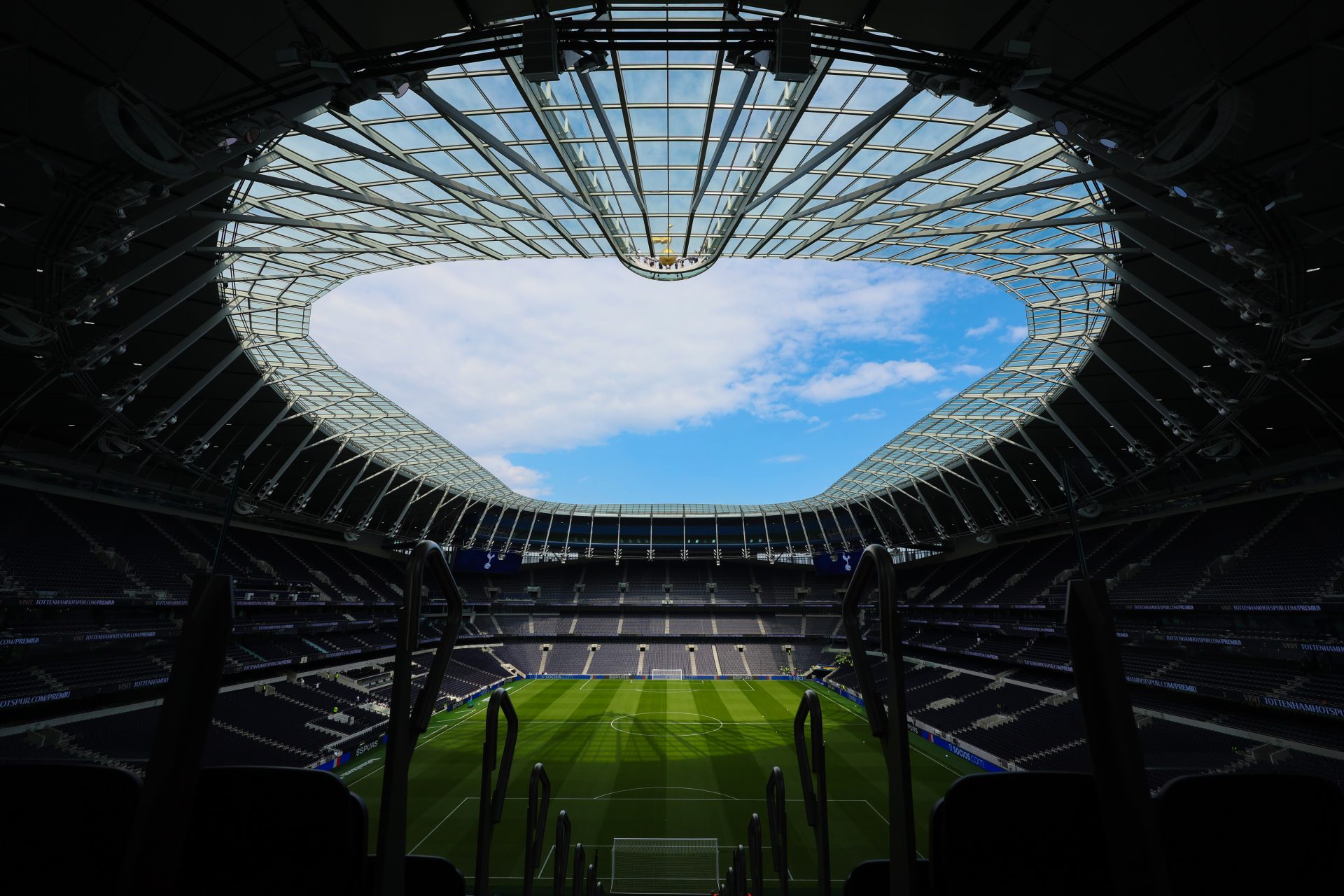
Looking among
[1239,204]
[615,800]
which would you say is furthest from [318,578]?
[1239,204]

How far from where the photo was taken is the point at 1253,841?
3461 millimetres

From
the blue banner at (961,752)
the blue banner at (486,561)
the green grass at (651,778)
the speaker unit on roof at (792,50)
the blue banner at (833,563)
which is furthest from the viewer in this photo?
the blue banner at (833,563)

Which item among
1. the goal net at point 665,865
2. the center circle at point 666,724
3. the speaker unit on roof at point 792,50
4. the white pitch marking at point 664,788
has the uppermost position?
the speaker unit on roof at point 792,50

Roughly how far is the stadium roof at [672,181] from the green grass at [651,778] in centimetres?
1843

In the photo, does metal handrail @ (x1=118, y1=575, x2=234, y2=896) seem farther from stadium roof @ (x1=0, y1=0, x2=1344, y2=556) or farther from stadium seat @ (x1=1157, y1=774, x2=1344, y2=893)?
stadium roof @ (x1=0, y1=0, x2=1344, y2=556)

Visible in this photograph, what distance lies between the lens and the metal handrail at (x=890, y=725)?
10.9 ft

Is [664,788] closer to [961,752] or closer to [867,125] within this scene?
[961,752]

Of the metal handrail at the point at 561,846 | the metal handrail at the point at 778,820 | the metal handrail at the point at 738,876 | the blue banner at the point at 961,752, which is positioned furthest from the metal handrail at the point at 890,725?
the blue banner at the point at 961,752

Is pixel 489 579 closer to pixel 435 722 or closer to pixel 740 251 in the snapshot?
pixel 435 722

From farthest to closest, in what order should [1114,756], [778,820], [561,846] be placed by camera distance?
1. [561,846]
2. [778,820]
3. [1114,756]

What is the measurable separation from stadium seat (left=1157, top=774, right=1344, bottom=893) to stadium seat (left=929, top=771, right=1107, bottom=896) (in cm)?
45

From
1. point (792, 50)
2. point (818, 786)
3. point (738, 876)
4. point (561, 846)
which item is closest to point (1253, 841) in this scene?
point (818, 786)

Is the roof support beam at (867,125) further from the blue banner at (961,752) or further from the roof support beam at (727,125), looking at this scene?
the blue banner at (961,752)

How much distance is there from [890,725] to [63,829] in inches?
182
